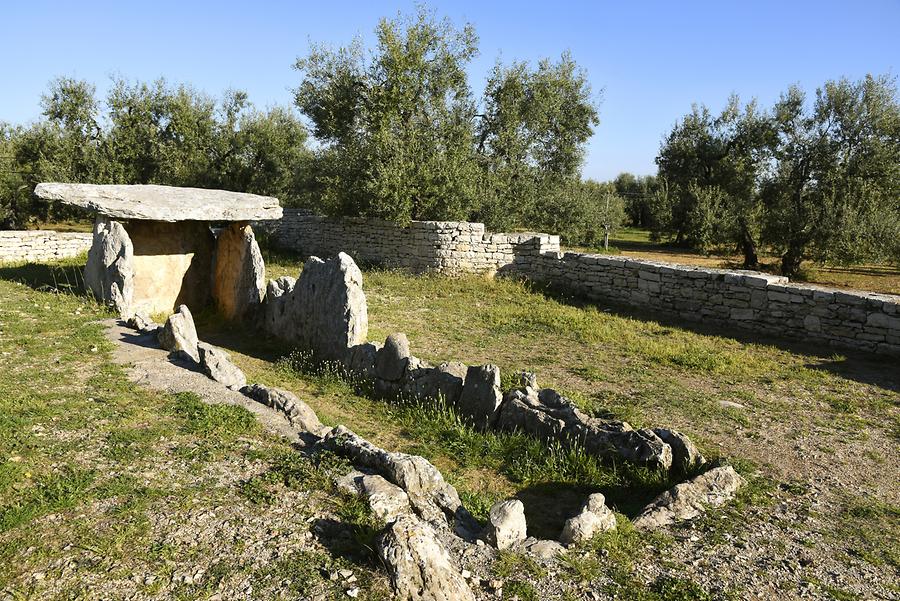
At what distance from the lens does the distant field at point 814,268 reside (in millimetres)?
18203

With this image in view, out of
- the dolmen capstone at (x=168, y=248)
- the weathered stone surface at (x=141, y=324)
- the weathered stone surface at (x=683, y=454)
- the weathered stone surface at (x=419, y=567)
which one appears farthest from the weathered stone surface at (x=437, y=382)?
the dolmen capstone at (x=168, y=248)

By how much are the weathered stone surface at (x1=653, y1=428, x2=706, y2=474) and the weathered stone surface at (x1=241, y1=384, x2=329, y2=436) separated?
3.89m

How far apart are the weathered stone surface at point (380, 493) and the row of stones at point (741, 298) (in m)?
9.92

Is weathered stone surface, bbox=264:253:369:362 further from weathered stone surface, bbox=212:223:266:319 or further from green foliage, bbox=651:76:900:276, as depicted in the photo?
green foliage, bbox=651:76:900:276

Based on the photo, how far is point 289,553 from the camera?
13.8 feet

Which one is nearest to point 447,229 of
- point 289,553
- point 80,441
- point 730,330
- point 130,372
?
point 730,330

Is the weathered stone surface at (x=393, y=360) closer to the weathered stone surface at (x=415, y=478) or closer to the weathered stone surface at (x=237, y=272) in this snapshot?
the weathered stone surface at (x=415, y=478)

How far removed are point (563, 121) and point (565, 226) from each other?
4.51 m

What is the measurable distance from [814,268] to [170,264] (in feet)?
71.2

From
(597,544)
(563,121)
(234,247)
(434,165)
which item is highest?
(563,121)

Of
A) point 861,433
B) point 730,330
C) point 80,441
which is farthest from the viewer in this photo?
point 730,330

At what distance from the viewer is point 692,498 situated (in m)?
5.41

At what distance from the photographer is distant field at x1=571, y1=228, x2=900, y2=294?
717 inches

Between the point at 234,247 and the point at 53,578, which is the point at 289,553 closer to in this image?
the point at 53,578
